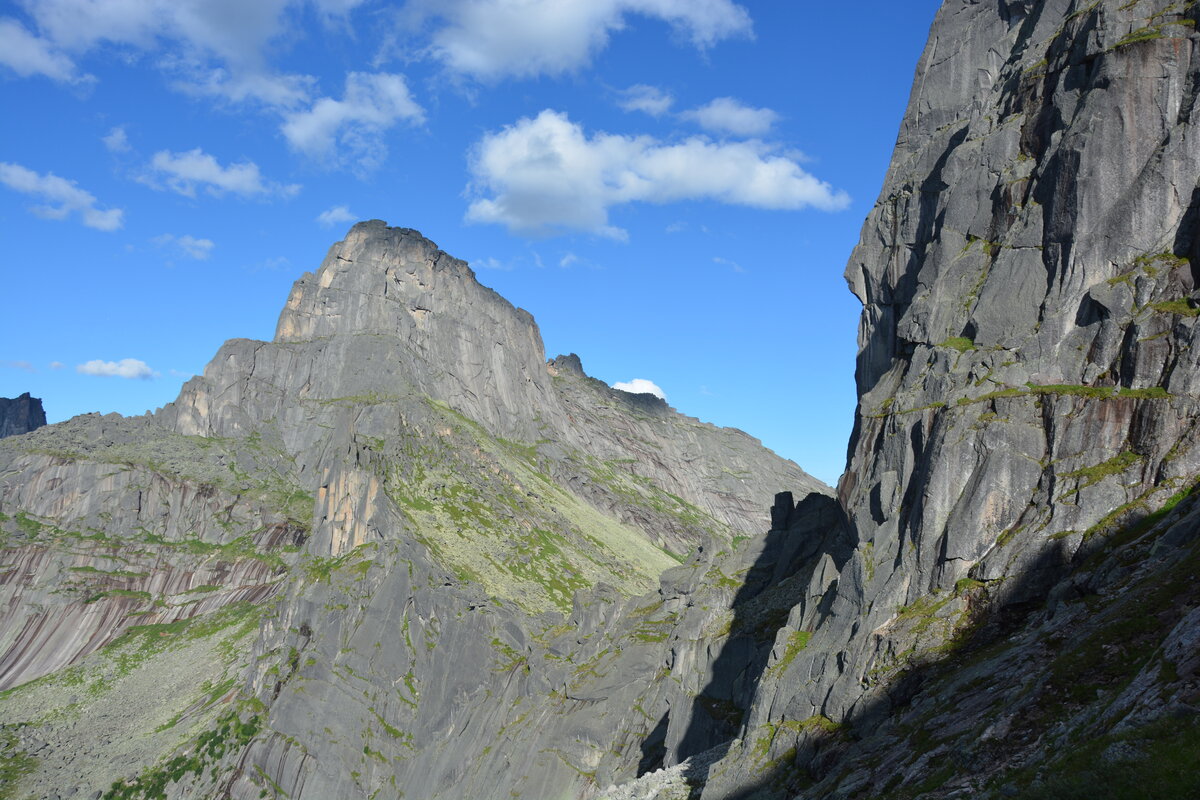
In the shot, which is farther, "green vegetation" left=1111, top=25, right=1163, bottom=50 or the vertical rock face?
"green vegetation" left=1111, top=25, right=1163, bottom=50

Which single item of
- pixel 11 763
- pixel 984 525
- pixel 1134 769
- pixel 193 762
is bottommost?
pixel 11 763

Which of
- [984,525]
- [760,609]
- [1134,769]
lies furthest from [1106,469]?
[760,609]

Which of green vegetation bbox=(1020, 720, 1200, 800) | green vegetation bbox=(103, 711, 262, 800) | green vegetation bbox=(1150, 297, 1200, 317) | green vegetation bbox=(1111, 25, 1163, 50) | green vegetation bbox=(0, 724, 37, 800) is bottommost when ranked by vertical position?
green vegetation bbox=(0, 724, 37, 800)

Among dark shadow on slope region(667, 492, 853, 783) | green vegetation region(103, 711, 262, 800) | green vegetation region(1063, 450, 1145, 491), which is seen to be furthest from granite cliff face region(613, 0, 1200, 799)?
green vegetation region(103, 711, 262, 800)

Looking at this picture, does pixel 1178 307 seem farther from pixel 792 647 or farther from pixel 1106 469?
pixel 792 647

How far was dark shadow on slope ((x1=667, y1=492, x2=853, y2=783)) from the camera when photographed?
236ft

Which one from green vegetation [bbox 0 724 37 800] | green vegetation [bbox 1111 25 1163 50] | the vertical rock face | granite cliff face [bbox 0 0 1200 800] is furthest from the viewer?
green vegetation [bbox 0 724 37 800]

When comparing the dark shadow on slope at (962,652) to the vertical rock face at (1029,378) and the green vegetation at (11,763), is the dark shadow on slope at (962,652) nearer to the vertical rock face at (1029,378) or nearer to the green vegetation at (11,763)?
the vertical rock face at (1029,378)

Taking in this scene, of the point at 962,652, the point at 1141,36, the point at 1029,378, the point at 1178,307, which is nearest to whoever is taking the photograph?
the point at 962,652

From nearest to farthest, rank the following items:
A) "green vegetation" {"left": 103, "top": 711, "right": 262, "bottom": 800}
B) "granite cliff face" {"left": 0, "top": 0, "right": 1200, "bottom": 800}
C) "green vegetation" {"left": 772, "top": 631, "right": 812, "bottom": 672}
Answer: "granite cliff face" {"left": 0, "top": 0, "right": 1200, "bottom": 800}, "green vegetation" {"left": 772, "top": 631, "right": 812, "bottom": 672}, "green vegetation" {"left": 103, "top": 711, "right": 262, "bottom": 800}

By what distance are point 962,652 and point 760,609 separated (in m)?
38.0

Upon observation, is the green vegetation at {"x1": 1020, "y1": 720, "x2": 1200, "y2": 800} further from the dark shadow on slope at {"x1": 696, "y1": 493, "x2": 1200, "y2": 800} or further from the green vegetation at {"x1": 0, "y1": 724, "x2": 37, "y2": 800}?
the green vegetation at {"x1": 0, "y1": 724, "x2": 37, "y2": 800}

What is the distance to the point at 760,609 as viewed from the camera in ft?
267

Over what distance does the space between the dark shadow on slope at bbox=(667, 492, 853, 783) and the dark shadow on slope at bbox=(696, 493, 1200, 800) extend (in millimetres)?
14785
